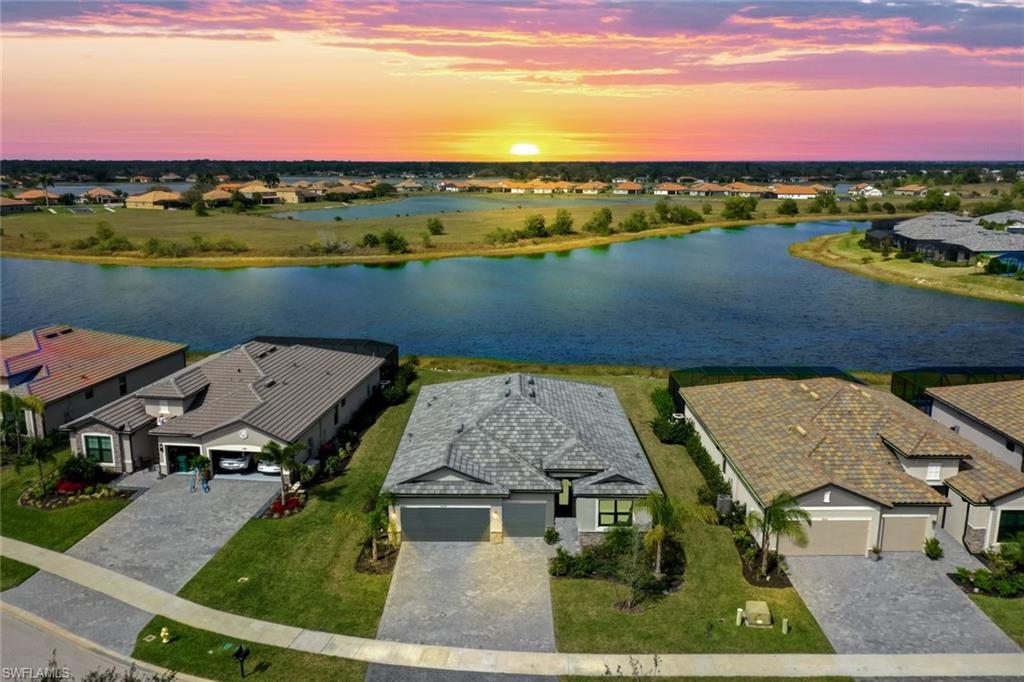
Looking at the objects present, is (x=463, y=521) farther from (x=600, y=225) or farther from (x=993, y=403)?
(x=600, y=225)

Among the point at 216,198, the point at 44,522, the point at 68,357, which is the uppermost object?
the point at 216,198

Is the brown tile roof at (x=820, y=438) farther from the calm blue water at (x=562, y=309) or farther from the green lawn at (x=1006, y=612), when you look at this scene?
the calm blue water at (x=562, y=309)

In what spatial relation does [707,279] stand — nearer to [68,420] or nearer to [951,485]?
[951,485]

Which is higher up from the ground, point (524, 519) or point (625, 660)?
point (524, 519)

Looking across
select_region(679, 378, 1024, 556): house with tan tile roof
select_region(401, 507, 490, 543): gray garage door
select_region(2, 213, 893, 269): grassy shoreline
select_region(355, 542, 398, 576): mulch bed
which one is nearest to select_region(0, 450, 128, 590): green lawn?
select_region(355, 542, 398, 576): mulch bed

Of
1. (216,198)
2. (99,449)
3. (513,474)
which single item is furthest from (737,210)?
(99,449)

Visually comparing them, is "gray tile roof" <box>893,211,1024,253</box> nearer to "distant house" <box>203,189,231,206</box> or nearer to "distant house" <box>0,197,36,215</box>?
"distant house" <box>203,189,231,206</box>
